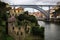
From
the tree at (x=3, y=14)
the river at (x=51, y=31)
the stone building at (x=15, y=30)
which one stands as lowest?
the river at (x=51, y=31)

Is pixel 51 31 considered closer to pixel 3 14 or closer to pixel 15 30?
pixel 15 30

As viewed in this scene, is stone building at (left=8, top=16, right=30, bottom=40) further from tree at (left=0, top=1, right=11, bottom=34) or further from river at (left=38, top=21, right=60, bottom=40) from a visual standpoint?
river at (left=38, top=21, right=60, bottom=40)

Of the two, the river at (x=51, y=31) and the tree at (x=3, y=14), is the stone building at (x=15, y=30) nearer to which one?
the tree at (x=3, y=14)

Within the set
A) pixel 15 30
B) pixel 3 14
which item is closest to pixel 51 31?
pixel 15 30

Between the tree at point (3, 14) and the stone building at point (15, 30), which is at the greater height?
the tree at point (3, 14)

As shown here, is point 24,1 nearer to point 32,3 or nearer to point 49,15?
point 32,3

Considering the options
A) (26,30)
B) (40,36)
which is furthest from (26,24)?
(40,36)

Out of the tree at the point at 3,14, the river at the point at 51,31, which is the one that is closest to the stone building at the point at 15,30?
the tree at the point at 3,14

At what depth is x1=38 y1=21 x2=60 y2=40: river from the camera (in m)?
3.88

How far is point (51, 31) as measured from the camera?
14.1 ft

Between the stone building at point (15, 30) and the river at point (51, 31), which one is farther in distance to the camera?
the river at point (51, 31)

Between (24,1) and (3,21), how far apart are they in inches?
66.4

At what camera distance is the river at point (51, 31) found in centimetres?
388

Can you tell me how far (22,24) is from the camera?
2.68 metres
